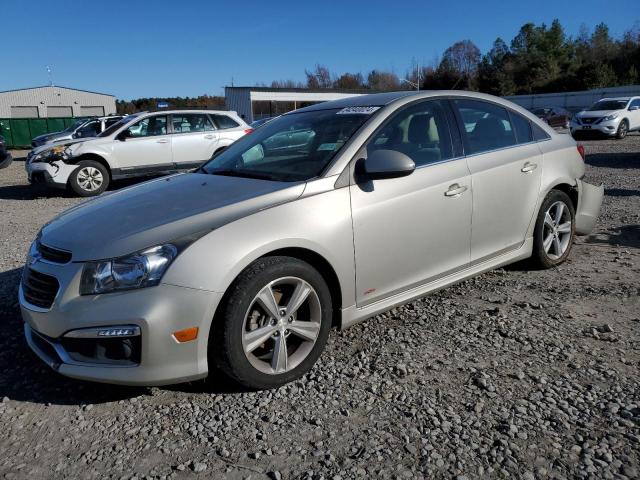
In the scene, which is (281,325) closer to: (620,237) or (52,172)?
(620,237)

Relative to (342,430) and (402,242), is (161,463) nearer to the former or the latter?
(342,430)

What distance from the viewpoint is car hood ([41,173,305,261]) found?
107 inches


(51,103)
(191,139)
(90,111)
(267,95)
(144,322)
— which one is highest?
(51,103)

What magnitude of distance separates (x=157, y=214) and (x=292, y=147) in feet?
3.93

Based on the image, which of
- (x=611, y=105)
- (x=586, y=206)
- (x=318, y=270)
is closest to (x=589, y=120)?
(x=611, y=105)

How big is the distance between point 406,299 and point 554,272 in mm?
1961

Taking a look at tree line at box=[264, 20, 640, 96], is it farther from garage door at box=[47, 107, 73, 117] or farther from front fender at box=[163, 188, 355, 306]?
front fender at box=[163, 188, 355, 306]

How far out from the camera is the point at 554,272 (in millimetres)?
4727

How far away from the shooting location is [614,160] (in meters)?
13.3

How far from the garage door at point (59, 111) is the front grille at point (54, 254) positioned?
58.3 meters

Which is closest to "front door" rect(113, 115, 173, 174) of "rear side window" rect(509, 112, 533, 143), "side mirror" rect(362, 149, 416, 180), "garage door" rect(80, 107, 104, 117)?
"rear side window" rect(509, 112, 533, 143)

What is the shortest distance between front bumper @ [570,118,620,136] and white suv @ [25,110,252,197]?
14.6 meters

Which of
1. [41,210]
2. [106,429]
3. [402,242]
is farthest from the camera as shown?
[41,210]

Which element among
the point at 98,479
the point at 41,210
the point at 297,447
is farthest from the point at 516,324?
the point at 41,210
